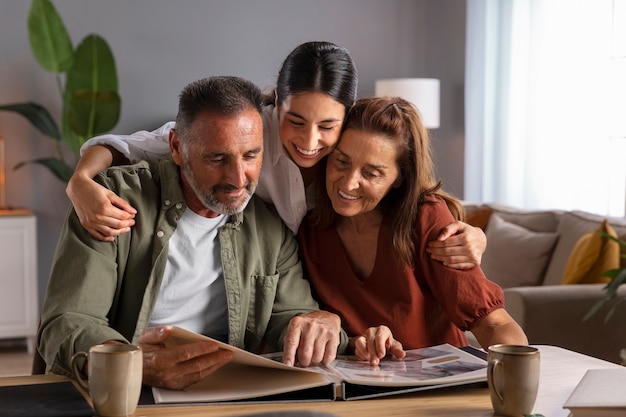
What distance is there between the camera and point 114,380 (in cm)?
124

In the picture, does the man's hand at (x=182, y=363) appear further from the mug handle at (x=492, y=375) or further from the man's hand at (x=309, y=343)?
the mug handle at (x=492, y=375)

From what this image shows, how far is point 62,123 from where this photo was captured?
5371 mm

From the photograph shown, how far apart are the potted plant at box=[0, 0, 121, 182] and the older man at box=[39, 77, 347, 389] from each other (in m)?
3.44

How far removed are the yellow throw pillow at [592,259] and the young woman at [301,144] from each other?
1.67 metres

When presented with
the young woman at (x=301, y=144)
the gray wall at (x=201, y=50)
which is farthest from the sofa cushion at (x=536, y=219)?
the young woman at (x=301, y=144)

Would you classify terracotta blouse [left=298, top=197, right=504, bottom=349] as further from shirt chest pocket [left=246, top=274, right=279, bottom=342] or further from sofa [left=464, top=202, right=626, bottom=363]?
sofa [left=464, top=202, right=626, bottom=363]

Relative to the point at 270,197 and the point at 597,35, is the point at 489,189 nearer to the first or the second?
the point at 597,35

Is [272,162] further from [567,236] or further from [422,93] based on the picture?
[422,93]

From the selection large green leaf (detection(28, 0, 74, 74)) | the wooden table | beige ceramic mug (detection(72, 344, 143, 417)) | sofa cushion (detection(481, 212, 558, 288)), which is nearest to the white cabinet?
large green leaf (detection(28, 0, 74, 74))

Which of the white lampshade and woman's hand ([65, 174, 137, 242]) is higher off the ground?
the white lampshade

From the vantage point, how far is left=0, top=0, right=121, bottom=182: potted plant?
203 inches

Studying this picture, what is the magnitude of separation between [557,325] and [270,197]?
169 cm

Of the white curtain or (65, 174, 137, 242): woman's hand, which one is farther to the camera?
the white curtain

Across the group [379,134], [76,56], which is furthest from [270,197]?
[76,56]
